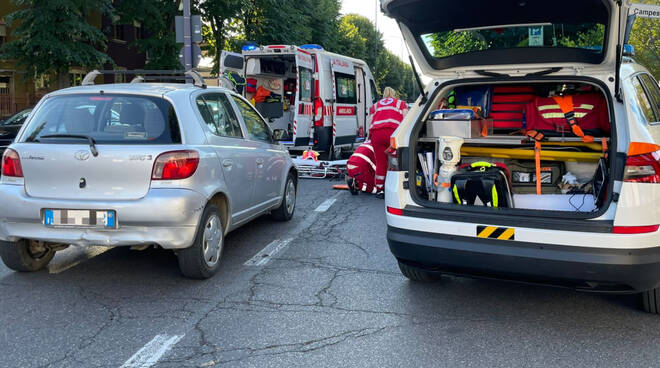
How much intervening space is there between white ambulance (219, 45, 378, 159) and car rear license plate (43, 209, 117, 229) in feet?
23.9

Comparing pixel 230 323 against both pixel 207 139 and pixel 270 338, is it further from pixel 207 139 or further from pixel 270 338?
pixel 207 139

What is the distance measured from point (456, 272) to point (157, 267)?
279cm

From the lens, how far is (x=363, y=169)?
10.2 m

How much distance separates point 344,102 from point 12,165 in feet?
36.2

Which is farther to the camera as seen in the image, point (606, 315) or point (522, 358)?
point (606, 315)

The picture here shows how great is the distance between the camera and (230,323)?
4.21 m

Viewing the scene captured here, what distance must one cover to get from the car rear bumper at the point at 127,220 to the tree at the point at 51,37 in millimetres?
15138

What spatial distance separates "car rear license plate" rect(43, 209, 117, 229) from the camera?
473 centimetres

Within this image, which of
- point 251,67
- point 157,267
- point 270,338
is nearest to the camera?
point 270,338

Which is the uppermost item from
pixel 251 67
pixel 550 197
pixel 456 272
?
pixel 251 67

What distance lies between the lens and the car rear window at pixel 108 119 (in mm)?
4961

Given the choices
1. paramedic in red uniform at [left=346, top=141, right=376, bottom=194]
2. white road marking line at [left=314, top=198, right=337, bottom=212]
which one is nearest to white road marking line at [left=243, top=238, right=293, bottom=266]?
white road marking line at [left=314, top=198, right=337, bottom=212]

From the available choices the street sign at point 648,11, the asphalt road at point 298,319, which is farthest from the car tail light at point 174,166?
the street sign at point 648,11

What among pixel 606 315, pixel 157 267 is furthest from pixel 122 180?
pixel 606 315
